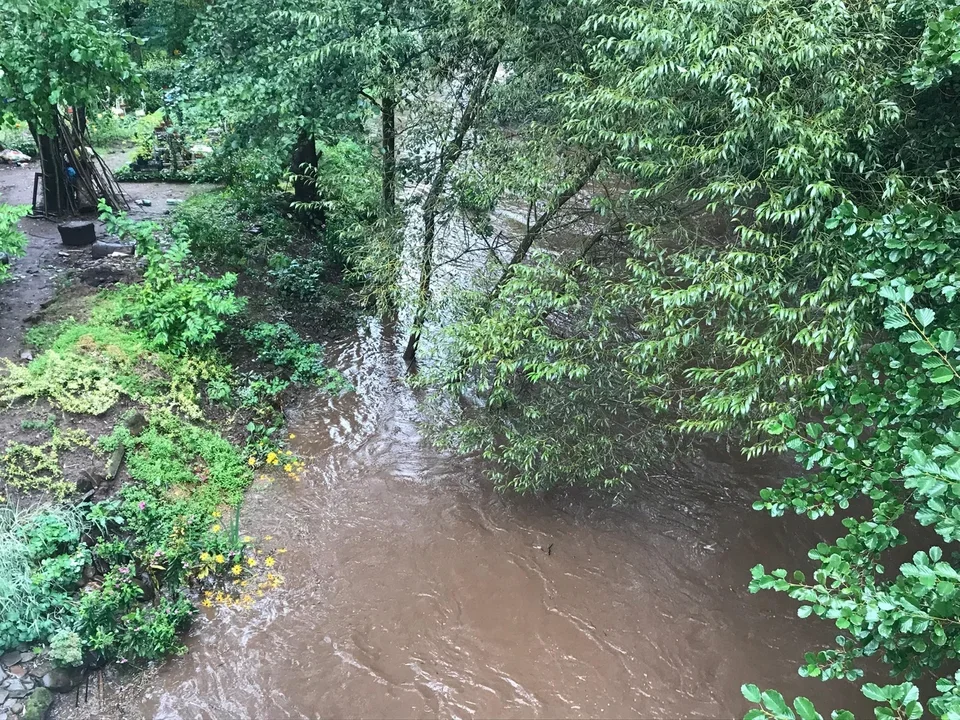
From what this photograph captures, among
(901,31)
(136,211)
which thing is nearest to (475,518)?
(901,31)

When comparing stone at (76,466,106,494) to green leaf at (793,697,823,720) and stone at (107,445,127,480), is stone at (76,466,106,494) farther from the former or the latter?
green leaf at (793,697,823,720)

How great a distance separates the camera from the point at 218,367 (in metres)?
7.25

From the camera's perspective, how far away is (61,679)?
4.45 metres

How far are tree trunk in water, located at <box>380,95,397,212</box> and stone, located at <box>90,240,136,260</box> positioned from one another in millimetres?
3723

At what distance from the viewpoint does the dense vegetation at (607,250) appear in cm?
315

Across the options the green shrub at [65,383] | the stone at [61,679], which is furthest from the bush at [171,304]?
the stone at [61,679]

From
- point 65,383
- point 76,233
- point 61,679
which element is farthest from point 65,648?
point 76,233

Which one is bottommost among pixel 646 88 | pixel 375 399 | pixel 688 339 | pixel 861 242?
pixel 375 399

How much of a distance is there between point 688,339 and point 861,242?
116 centimetres

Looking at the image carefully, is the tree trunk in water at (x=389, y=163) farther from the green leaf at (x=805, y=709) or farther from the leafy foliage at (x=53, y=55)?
the green leaf at (x=805, y=709)

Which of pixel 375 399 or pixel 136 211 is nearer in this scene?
pixel 375 399

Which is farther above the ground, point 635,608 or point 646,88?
point 646,88

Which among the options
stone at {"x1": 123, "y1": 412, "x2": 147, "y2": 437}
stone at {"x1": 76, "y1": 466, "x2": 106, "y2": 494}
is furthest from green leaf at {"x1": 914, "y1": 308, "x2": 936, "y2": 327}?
stone at {"x1": 123, "y1": 412, "x2": 147, "y2": 437}

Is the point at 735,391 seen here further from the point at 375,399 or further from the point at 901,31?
the point at 375,399
